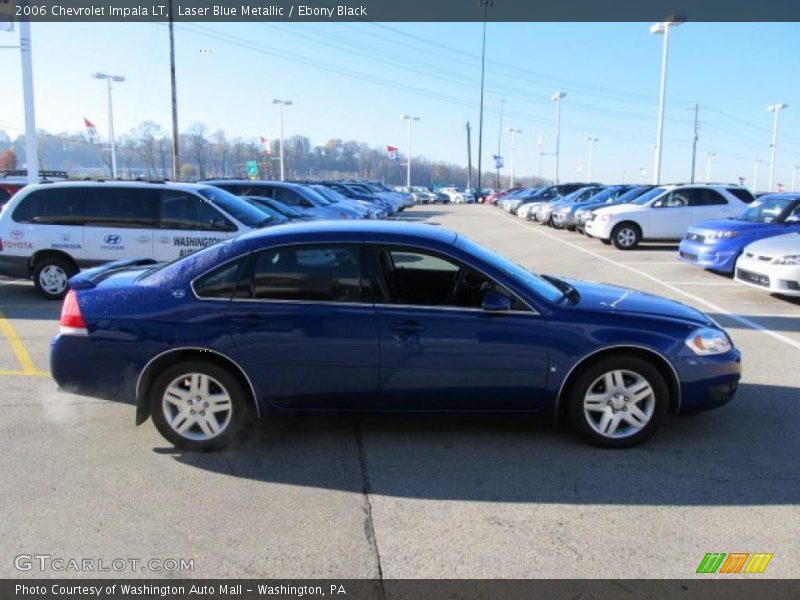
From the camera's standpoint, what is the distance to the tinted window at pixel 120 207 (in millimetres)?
9750

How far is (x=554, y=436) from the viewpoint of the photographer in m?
4.66

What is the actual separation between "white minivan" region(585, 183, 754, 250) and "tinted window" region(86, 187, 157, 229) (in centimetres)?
1265

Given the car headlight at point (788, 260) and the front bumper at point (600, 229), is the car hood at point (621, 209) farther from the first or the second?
the car headlight at point (788, 260)

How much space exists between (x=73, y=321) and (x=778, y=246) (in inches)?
367

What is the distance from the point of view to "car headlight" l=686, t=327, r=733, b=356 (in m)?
4.43

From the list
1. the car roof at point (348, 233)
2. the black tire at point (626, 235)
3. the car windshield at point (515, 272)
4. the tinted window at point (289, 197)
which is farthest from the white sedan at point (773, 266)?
the tinted window at point (289, 197)

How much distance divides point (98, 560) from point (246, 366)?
1.47 meters

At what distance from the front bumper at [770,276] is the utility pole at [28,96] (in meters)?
15.0

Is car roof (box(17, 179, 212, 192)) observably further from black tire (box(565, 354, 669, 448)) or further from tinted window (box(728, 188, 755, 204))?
tinted window (box(728, 188, 755, 204))

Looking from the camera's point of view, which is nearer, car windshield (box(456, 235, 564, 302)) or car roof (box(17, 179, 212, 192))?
car windshield (box(456, 235, 564, 302))

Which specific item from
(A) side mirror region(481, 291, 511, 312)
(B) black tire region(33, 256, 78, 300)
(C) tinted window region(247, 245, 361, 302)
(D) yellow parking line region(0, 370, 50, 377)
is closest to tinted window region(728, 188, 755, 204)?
(A) side mirror region(481, 291, 511, 312)

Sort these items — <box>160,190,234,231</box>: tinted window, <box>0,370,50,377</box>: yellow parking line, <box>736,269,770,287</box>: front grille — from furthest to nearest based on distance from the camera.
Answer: <box>160,190,234,231</box>: tinted window → <box>736,269,770,287</box>: front grille → <box>0,370,50,377</box>: yellow parking line

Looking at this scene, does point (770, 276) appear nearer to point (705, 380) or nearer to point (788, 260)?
point (788, 260)

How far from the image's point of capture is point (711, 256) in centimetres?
1198
